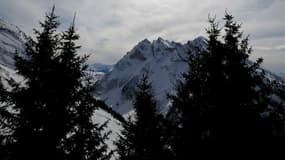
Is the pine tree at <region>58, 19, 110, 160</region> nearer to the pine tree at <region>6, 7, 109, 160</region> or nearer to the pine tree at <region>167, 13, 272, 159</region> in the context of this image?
the pine tree at <region>6, 7, 109, 160</region>

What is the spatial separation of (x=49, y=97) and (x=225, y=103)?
6.18 metres

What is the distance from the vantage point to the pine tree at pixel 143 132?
54.7 feet

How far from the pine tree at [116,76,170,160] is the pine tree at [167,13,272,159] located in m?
4.67

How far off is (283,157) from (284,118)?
1.39 metres

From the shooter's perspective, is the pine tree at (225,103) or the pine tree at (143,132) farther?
the pine tree at (143,132)

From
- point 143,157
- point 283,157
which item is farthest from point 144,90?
point 283,157

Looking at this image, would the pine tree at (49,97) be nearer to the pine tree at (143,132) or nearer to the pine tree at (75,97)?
the pine tree at (75,97)

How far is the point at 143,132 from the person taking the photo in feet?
55.4

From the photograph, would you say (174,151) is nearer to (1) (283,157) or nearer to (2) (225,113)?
(2) (225,113)

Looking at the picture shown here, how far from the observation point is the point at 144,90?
18.2m

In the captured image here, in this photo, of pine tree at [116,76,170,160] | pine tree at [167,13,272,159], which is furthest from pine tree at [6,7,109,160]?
pine tree at [116,76,170,160]

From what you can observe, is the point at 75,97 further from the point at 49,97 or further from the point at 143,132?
the point at 143,132

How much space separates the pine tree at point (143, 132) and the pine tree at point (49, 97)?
4.76m

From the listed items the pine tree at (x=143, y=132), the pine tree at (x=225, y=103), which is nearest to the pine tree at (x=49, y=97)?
the pine tree at (x=225, y=103)
